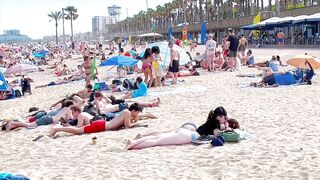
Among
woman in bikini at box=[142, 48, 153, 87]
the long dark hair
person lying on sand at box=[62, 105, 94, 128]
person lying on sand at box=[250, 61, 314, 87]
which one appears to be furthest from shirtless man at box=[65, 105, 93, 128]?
person lying on sand at box=[250, 61, 314, 87]

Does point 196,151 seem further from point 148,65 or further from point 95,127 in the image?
point 148,65

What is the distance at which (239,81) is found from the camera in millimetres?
13250

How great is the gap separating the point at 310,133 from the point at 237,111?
2.25m

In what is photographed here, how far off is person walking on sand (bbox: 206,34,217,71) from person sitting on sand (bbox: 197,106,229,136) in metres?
9.27

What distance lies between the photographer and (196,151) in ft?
19.6

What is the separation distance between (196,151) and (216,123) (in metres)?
0.68

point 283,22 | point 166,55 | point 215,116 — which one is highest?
point 283,22

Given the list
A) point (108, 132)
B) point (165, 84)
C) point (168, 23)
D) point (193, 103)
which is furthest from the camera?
point (168, 23)

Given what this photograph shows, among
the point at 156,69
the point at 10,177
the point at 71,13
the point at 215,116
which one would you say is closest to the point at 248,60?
the point at 156,69

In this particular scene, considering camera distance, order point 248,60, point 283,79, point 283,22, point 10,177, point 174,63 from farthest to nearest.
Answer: point 283,22
point 248,60
point 174,63
point 283,79
point 10,177

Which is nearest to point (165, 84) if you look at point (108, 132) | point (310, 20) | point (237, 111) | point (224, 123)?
point (237, 111)

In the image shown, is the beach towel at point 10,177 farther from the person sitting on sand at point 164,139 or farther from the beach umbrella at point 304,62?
the beach umbrella at point 304,62

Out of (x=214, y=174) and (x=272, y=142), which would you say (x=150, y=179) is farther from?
(x=272, y=142)

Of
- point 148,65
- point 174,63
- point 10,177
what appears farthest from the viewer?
point 174,63
